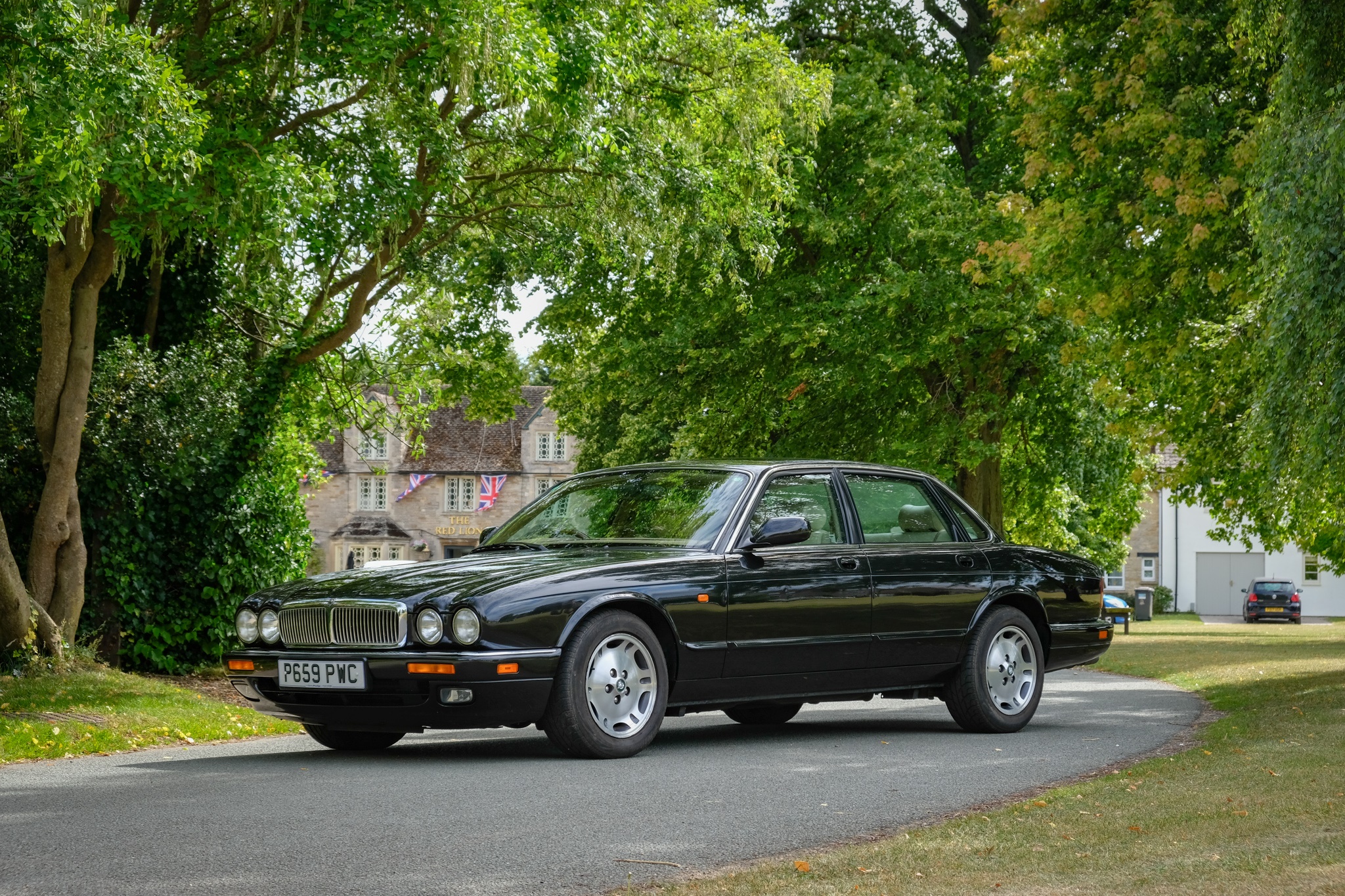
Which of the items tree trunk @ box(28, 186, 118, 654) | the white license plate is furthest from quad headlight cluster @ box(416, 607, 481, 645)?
tree trunk @ box(28, 186, 118, 654)

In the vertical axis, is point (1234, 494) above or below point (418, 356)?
below

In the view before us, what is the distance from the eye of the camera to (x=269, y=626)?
8.45 m

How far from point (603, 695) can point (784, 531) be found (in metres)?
1.46

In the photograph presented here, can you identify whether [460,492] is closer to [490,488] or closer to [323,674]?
[490,488]

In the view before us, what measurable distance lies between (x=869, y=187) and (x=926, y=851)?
65.7 feet

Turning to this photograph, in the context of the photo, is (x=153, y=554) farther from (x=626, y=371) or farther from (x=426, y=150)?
(x=626, y=371)

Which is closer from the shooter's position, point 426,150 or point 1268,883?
point 1268,883

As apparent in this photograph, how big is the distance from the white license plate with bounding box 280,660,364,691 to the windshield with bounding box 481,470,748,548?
171 cm

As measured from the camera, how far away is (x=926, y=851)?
18.5 feet

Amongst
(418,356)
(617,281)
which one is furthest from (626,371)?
(418,356)

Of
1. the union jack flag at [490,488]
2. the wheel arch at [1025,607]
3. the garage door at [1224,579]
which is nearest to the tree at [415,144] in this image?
the wheel arch at [1025,607]

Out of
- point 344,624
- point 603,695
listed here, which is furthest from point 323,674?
point 603,695

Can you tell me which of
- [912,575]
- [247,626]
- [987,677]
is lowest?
[987,677]

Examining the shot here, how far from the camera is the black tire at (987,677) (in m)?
10.2
